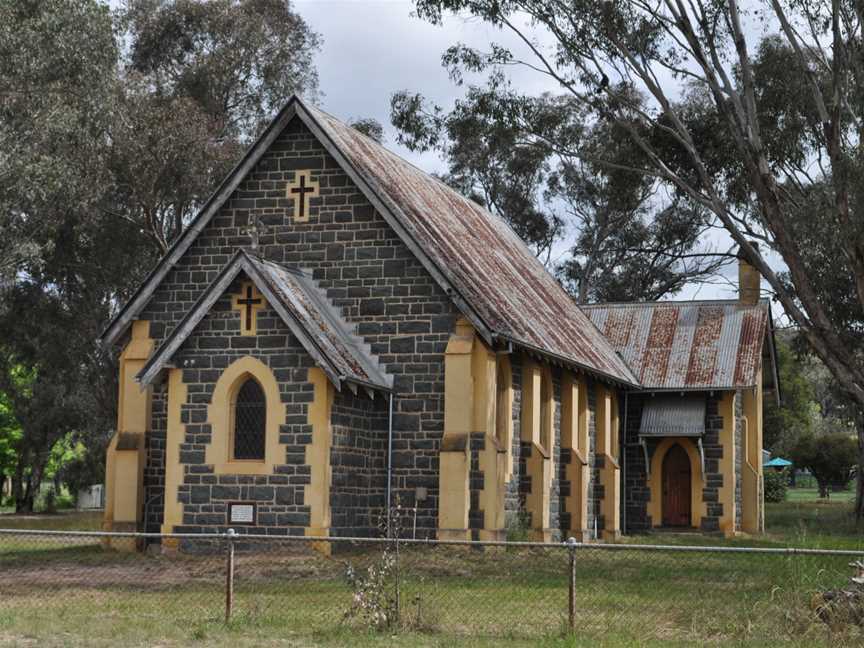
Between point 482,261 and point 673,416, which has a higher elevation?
point 482,261

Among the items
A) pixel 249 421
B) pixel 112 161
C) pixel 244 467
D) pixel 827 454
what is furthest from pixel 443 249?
pixel 827 454

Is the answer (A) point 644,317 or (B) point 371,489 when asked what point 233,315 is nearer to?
(B) point 371,489

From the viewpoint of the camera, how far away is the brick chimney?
43153 mm

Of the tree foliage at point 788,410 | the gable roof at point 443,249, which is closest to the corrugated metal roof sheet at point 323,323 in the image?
the gable roof at point 443,249

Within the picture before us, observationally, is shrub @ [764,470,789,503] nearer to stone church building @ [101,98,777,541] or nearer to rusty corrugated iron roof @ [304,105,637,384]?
rusty corrugated iron roof @ [304,105,637,384]

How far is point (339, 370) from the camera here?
2430cm

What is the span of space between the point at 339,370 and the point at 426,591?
5.82m

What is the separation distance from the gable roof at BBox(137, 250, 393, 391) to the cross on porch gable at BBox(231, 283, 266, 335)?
10.5 inches

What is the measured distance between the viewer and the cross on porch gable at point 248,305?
82.8 ft

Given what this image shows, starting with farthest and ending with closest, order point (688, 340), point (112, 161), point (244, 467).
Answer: point (112, 161), point (688, 340), point (244, 467)

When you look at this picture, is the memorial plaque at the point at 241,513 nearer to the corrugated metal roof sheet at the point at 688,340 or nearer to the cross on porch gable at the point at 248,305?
the cross on porch gable at the point at 248,305

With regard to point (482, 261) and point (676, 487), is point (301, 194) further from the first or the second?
point (676, 487)

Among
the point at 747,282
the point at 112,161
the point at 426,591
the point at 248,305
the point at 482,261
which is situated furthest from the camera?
the point at 112,161

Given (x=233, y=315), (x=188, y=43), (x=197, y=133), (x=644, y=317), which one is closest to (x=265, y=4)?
(x=188, y=43)
